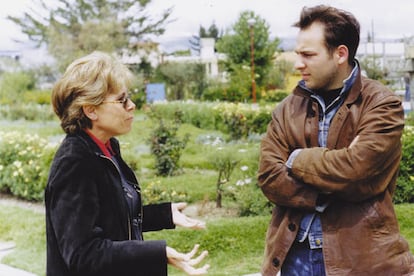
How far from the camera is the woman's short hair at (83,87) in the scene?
81.0 inches

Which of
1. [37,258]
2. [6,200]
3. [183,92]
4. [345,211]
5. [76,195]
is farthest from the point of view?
[183,92]

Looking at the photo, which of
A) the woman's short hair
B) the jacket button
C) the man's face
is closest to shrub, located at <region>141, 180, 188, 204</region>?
the jacket button

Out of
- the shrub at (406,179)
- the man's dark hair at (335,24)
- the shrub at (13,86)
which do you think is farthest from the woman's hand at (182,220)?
the shrub at (13,86)

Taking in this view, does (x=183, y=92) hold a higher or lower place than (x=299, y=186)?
lower

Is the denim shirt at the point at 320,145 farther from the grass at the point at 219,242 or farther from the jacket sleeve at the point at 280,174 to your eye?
the grass at the point at 219,242

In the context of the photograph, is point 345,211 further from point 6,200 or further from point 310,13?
point 6,200

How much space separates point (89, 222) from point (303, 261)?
2.72 feet

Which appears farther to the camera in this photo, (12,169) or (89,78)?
(12,169)

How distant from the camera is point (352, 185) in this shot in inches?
87.7

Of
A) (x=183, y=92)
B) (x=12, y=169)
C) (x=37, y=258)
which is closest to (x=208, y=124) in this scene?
(x=12, y=169)

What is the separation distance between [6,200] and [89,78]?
775cm

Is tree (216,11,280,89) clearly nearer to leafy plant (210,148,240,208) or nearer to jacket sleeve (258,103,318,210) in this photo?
leafy plant (210,148,240,208)

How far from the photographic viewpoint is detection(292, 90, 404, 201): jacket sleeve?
2.24 metres

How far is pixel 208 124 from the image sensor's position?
1828 centimetres
